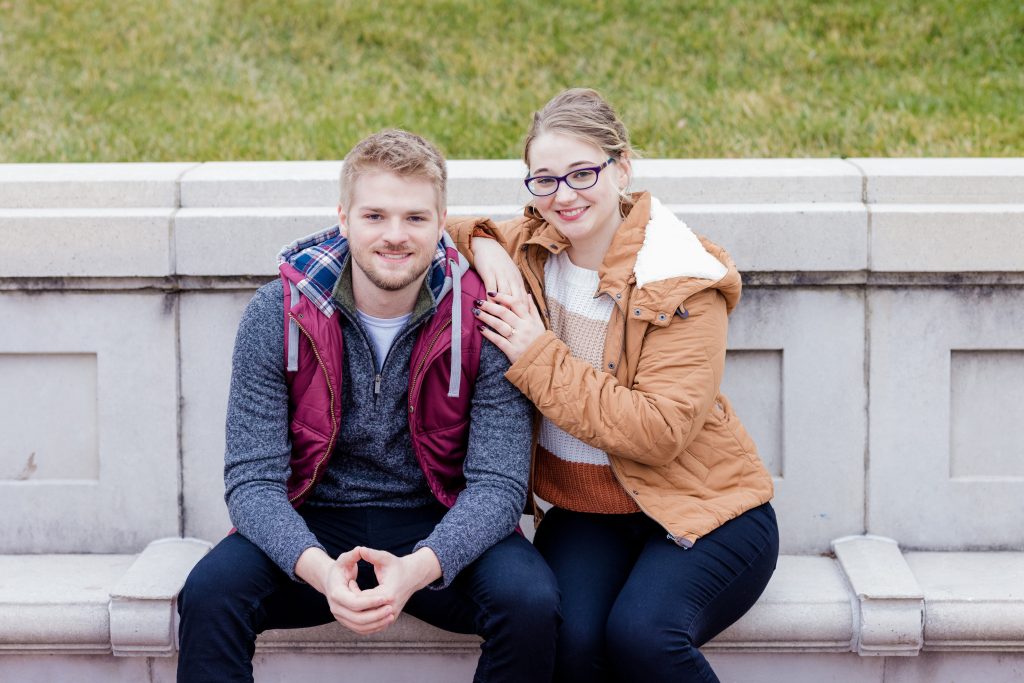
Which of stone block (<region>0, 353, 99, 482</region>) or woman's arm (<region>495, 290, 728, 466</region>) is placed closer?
woman's arm (<region>495, 290, 728, 466</region>)

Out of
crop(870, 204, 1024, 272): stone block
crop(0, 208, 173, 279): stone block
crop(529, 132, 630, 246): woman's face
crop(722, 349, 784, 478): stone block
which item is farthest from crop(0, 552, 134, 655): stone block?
crop(870, 204, 1024, 272): stone block

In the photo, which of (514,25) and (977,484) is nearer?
(977,484)

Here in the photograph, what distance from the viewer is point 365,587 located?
10.5ft

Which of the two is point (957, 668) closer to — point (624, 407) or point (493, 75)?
point (624, 407)

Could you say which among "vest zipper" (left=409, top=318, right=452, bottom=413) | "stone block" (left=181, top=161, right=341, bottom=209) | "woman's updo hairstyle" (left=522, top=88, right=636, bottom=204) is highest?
"woman's updo hairstyle" (left=522, top=88, right=636, bottom=204)

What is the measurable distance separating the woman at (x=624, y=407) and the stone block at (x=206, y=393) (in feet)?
3.12

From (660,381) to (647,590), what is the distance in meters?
0.55

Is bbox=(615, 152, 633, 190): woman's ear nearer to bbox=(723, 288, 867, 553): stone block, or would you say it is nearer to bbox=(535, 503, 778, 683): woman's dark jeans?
bbox=(723, 288, 867, 553): stone block

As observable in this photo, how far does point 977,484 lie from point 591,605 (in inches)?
60.7

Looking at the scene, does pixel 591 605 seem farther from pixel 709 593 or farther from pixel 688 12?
pixel 688 12

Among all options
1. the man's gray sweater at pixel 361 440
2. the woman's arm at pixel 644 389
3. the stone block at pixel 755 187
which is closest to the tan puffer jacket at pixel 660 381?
the woman's arm at pixel 644 389

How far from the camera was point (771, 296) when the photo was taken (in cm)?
384

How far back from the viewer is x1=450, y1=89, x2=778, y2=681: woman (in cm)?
312

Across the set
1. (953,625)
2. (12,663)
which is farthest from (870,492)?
(12,663)
